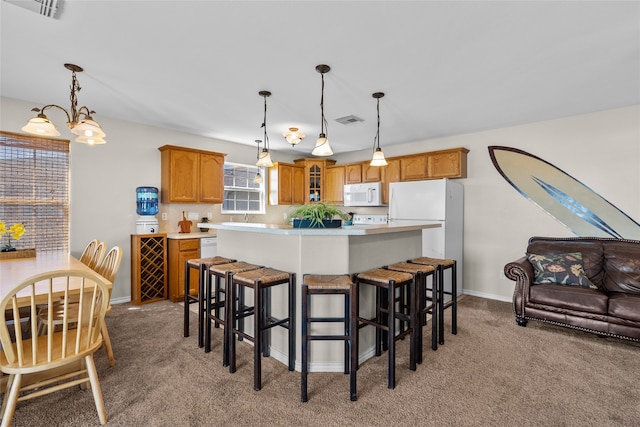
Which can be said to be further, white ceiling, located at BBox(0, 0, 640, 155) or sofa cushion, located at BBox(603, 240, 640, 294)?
sofa cushion, located at BBox(603, 240, 640, 294)

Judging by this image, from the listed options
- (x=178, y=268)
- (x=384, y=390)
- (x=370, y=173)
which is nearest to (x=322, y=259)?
(x=384, y=390)

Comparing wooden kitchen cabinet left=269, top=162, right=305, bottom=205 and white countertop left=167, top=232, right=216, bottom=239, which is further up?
wooden kitchen cabinet left=269, top=162, right=305, bottom=205

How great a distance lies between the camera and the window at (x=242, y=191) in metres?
5.60

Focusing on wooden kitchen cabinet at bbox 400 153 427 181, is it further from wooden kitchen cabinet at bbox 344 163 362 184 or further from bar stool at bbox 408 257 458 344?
bar stool at bbox 408 257 458 344

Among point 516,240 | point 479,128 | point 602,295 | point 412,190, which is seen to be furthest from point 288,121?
point 602,295

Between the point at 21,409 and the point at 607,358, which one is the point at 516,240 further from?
the point at 21,409

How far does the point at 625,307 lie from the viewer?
2811 millimetres

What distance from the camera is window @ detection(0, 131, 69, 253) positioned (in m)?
3.48

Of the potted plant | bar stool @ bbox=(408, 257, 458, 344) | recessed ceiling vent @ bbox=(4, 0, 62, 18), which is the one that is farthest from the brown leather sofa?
recessed ceiling vent @ bbox=(4, 0, 62, 18)

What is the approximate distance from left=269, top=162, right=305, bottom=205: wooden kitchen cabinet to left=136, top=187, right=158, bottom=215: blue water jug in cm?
221

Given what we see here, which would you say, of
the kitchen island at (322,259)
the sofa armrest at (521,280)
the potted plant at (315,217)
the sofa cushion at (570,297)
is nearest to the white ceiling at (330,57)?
the potted plant at (315,217)

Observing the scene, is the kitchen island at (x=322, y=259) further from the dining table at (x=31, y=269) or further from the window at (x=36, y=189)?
the window at (x=36, y=189)

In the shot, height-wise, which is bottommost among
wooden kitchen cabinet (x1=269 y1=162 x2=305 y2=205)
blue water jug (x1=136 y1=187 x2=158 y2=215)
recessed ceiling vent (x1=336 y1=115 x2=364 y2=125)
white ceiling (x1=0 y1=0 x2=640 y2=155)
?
blue water jug (x1=136 y1=187 x2=158 y2=215)

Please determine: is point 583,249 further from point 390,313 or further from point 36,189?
point 36,189
